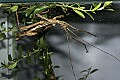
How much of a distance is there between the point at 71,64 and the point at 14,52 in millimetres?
237

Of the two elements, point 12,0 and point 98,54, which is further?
point 98,54

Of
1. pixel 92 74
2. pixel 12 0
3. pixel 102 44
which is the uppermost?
pixel 12 0

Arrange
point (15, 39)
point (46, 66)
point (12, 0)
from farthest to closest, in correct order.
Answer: point (15, 39)
point (46, 66)
point (12, 0)

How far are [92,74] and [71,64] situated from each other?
91 mm

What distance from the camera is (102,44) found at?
2.37 ft

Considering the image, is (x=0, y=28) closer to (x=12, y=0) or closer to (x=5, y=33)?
(x=5, y=33)

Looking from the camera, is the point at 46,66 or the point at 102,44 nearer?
the point at 46,66

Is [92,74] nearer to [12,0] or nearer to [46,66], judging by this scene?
[46,66]

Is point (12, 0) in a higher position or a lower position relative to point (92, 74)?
higher

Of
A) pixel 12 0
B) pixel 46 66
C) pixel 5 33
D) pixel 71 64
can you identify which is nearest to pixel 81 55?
pixel 71 64

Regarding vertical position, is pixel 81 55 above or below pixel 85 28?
below

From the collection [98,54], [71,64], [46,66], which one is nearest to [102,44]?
[98,54]

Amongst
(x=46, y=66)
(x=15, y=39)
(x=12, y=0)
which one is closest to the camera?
(x=12, y=0)

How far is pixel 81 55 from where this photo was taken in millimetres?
735
